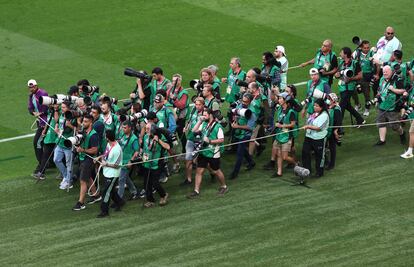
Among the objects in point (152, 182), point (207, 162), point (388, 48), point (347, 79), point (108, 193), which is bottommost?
point (108, 193)

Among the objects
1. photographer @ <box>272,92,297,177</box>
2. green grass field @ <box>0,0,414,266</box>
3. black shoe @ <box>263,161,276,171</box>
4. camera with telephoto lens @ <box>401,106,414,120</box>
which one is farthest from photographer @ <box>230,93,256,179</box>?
camera with telephoto lens @ <box>401,106,414,120</box>

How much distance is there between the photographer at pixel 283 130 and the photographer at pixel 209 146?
135 centimetres

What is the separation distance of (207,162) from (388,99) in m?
4.25

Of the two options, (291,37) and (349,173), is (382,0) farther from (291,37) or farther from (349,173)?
(349,173)

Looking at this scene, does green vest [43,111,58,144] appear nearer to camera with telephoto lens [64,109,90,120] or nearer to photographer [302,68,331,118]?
camera with telephoto lens [64,109,90,120]

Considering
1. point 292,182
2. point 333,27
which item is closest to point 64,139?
point 292,182

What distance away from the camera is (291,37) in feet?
101

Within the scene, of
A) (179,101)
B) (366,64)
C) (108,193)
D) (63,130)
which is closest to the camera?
(108,193)

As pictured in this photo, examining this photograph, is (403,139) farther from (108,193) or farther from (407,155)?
(108,193)

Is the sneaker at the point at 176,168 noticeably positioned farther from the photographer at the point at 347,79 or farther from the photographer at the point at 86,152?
the photographer at the point at 347,79

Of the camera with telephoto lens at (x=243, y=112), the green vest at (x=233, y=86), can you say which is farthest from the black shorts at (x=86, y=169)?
the green vest at (x=233, y=86)

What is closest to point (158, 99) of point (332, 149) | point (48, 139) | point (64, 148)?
point (64, 148)

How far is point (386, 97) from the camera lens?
913 inches

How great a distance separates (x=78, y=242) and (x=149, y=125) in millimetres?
2579
